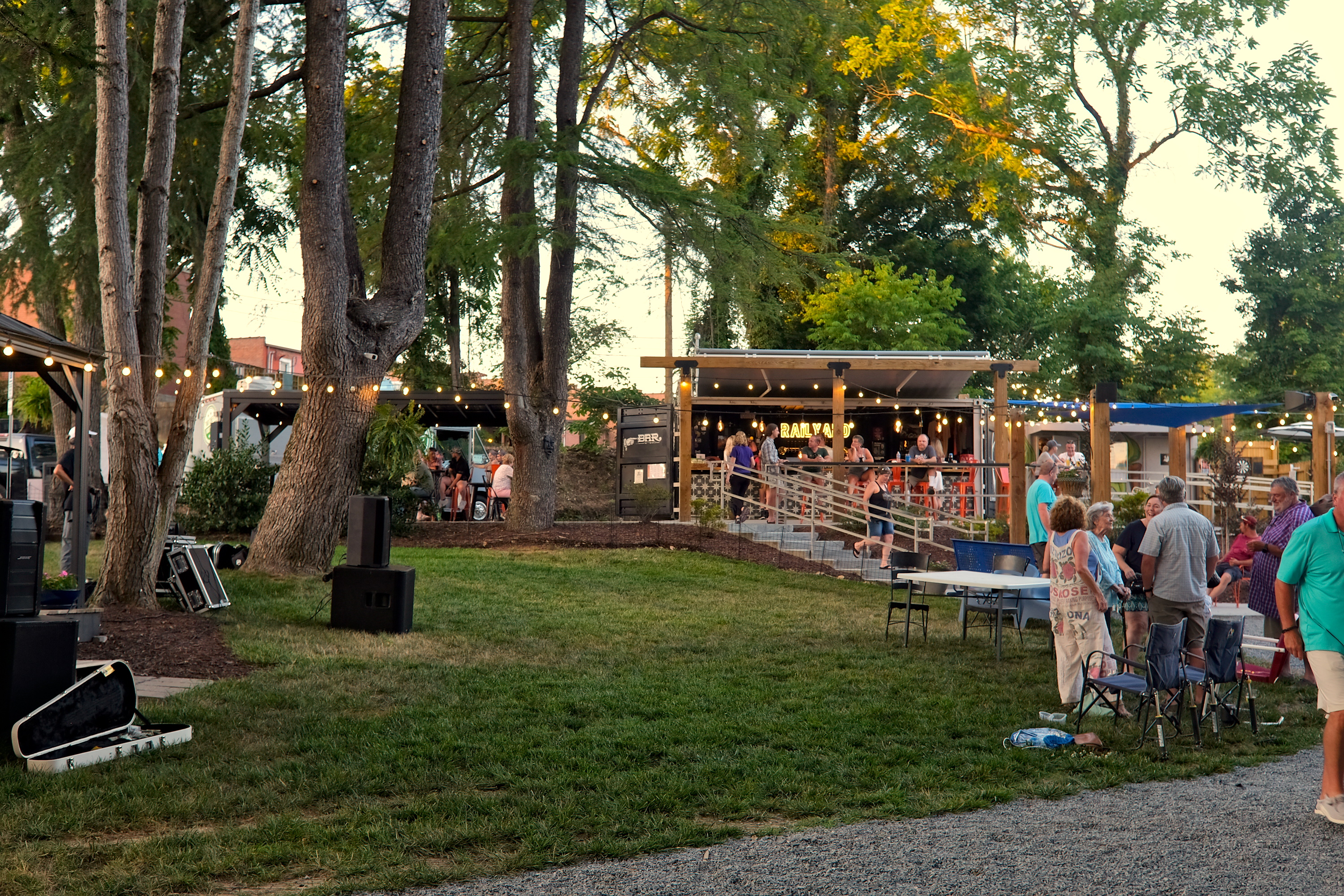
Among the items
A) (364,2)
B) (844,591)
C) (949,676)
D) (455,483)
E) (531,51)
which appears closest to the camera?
(949,676)

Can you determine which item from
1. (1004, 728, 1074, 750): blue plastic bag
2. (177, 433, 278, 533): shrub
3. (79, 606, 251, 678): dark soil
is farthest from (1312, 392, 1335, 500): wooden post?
(177, 433, 278, 533): shrub

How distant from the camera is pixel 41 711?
4945mm

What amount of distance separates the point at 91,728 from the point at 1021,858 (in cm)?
413

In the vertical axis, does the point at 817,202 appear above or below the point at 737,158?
above

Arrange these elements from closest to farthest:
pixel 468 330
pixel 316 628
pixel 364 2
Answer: pixel 316 628 → pixel 364 2 → pixel 468 330

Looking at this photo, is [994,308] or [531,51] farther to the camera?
[994,308]

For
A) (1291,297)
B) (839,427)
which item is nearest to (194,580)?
(839,427)

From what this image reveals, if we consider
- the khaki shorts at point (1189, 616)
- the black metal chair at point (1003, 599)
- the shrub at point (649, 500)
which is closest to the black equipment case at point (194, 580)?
the black metal chair at point (1003, 599)

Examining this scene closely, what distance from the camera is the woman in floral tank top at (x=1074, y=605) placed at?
6719mm

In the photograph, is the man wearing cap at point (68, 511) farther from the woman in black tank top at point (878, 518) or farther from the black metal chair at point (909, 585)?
the woman in black tank top at point (878, 518)

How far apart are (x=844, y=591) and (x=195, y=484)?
10704 mm

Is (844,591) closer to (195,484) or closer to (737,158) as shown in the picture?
(737,158)

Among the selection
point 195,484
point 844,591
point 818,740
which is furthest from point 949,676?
point 195,484

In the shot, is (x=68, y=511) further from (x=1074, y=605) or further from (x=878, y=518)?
(x=1074, y=605)
